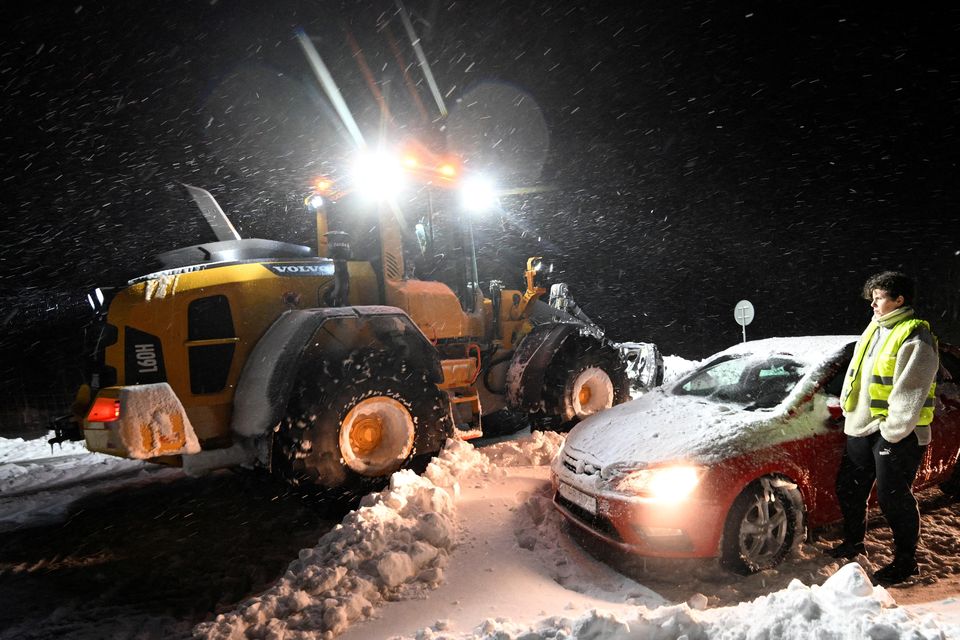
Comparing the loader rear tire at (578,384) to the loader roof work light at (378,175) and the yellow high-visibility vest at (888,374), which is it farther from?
the yellow high-visibility vest at (888,374)

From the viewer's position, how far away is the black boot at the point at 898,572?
11.4 ft

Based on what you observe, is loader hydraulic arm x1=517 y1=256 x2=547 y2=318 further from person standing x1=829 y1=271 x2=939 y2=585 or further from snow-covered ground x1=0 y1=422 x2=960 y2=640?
person standing x1=829 y1=271 x2=939 y2=585

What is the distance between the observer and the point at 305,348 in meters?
4.77

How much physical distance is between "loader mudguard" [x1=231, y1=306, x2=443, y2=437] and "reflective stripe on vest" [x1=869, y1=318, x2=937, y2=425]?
3.47 m

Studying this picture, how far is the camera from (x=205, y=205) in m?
6.38

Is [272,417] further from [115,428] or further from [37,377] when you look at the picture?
[37,377]

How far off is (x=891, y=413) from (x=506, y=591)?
251 cm

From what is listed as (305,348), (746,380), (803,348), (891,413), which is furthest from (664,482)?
(305,348)

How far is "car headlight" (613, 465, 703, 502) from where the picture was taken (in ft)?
11.2

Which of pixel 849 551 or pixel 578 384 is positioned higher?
pixel 578 384

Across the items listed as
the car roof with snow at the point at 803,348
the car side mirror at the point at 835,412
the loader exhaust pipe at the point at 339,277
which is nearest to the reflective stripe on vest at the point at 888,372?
the car side mirror at the point at 835,412

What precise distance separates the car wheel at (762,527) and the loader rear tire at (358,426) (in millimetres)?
2720

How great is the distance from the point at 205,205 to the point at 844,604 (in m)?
6.54

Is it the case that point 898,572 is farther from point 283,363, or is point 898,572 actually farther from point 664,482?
point 283,363
